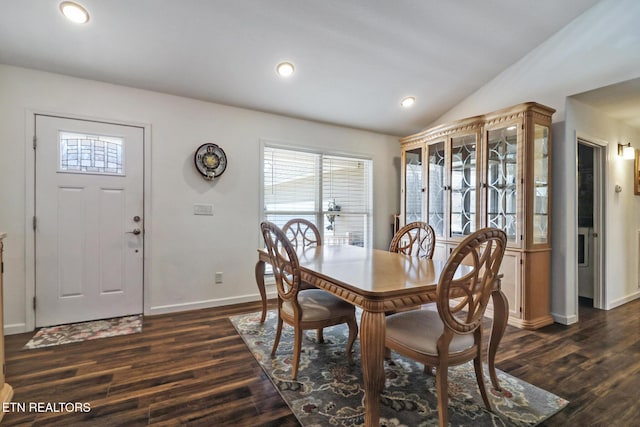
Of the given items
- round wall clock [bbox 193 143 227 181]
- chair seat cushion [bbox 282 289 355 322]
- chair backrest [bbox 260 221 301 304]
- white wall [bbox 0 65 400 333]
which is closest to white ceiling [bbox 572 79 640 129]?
white wall [bbox 0 65 400 333]

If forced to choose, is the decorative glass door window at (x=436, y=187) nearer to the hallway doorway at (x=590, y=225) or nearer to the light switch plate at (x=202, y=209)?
the hallway doorway at (x=590, y=225)

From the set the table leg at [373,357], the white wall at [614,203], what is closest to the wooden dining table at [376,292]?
the table leg at [373,357]

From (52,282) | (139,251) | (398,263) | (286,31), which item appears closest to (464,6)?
(286,31)

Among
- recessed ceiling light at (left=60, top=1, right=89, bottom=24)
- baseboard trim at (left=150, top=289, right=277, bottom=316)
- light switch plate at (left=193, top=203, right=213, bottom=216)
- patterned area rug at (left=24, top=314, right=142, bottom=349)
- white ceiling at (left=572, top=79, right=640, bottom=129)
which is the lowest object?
patterned area rug at (left=24, top=314, right=142, bottom=349)

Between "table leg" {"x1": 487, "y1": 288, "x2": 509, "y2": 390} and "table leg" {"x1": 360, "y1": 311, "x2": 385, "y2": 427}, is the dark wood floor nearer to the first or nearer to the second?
"table leg" {"x1": 487, "y1": 288, "x2": 509, "y2": 390}

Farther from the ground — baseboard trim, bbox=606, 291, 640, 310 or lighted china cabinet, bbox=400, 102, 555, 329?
lighted china cabinet, bbox=400, 102, 555, 329

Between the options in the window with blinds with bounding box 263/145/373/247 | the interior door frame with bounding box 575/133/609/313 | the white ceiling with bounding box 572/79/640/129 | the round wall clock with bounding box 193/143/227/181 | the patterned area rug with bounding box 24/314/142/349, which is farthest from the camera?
the window with blinds with bounding box 263/145/373/247

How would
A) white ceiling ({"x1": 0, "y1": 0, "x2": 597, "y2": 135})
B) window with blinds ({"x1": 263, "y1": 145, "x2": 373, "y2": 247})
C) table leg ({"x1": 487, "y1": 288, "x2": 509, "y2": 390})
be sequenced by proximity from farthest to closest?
window with blinds ({"x1": 263, "y1": 145, "x2": 373, "y2": 247})
white ceiling ({"x1": 0, "y1": 0, "x2": 597, "y2": 135})
table leg ({"x1": 487, "y1": 288, "x2": 509, "y2": 390})

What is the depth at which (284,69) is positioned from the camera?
3.06 metres

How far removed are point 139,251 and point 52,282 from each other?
0.74 metres

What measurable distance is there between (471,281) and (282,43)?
A: 2493 mm

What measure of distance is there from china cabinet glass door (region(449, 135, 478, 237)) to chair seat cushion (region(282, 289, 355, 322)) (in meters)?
2.06

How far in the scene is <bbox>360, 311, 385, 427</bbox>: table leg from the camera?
4.52 ft

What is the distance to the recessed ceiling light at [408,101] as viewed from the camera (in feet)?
12.5
